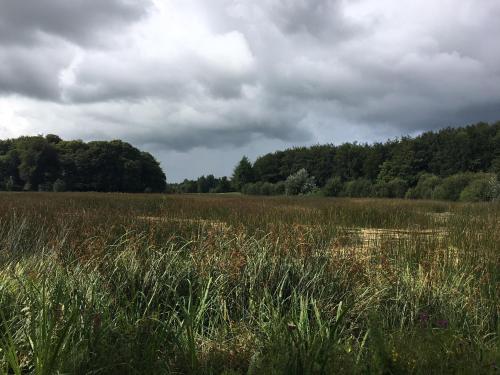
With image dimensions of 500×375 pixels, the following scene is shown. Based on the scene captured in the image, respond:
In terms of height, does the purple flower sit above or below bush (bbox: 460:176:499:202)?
below

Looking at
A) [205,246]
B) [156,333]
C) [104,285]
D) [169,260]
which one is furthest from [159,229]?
[156,333]

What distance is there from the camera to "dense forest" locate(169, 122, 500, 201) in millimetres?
30766

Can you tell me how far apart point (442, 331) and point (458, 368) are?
0.53 metres

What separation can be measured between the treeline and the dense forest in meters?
14.0

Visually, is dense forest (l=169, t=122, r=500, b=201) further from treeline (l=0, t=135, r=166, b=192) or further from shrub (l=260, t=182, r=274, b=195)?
treeline (l=0, t=135, r=166, b=192)

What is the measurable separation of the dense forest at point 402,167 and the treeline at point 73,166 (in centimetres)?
1403

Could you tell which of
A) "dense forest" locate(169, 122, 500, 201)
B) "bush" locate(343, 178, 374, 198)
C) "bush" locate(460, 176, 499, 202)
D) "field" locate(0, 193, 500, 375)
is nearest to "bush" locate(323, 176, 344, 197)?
"dense forest" locate(169, 122, 500, 201)

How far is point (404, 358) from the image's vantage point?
7.77 feet

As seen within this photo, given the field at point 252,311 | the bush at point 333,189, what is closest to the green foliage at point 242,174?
the bush at point 333,189

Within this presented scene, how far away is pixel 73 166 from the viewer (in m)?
48.4

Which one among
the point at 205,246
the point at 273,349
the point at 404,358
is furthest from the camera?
the point at 205,246

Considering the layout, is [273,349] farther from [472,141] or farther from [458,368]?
[472,141]

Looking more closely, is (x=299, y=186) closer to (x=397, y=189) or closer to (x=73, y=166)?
(x=397, y=189)

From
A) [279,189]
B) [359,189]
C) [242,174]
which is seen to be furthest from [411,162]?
[242,174]
